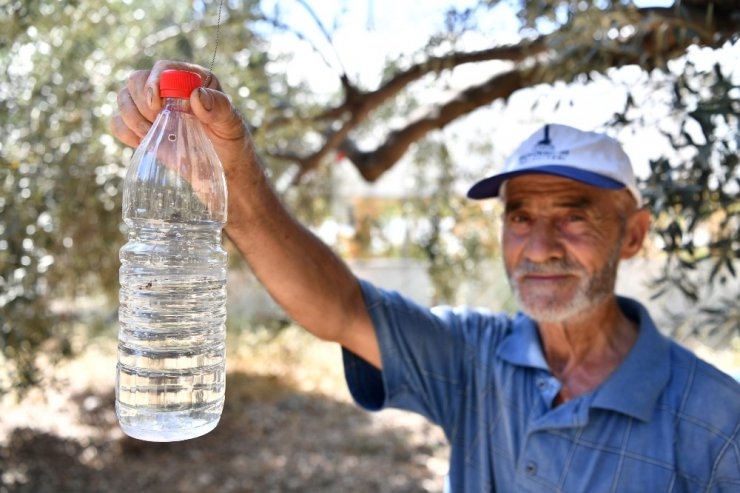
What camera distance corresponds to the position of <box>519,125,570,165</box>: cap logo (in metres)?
→ 2.29

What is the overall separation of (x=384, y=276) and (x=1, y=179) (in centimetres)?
952

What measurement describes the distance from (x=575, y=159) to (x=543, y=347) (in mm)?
658

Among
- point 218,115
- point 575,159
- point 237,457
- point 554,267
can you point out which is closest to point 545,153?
point 575,159

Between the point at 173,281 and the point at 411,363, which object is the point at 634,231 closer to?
the point at 411,363

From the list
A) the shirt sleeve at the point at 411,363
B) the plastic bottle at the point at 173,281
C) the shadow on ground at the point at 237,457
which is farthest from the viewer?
the shadow on ground at the point at 237,457

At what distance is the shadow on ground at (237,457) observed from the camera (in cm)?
633

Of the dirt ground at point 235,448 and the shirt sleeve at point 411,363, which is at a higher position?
the shirt sleeve at point 411,363

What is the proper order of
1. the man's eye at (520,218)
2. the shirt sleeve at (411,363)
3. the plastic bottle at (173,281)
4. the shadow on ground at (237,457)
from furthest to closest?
the shadow on ground at (237,457), the man's eye at (520,218), the shirt sleeve at (411,363), the plastic bottle at (173,281)

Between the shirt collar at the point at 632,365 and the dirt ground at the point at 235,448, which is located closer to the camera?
the shirt collar at the point at 632,365

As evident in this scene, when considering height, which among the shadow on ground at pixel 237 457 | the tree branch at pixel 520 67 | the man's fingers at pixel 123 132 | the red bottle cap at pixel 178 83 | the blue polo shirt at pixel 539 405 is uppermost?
the tree branch at pixel 520 67

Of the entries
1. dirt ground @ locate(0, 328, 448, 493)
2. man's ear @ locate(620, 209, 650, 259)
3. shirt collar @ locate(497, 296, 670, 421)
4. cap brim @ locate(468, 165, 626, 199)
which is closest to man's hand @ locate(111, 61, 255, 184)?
cap brim @ locate(468, 165, 626, 199)

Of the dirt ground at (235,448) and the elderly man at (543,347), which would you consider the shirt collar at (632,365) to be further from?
the dirt ground at (235,448)

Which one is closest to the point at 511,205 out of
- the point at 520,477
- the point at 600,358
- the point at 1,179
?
the point at 600,358

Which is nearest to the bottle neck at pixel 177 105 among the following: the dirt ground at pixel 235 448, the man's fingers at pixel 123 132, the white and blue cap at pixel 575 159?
the man's fingers at pixel 123 132
